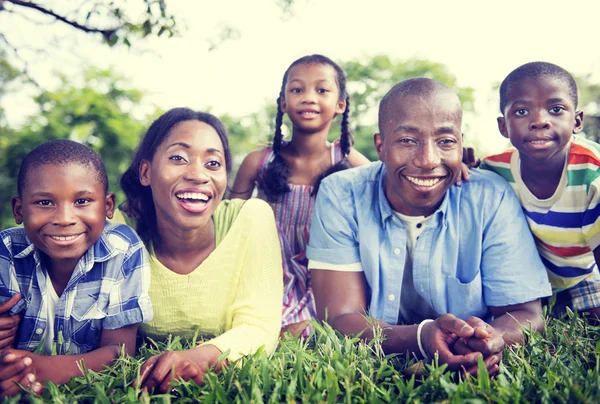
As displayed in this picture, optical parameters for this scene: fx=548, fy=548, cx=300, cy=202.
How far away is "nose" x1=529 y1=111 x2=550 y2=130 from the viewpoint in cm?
289

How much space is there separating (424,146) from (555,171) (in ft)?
2.67

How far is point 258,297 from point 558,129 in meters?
1.81

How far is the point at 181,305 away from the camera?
2.82 m

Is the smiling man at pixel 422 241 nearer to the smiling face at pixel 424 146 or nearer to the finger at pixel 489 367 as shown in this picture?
the smiling face at pixel 424 146

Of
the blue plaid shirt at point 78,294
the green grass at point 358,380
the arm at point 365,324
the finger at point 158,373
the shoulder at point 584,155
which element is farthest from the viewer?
the shoulder at point 584,155

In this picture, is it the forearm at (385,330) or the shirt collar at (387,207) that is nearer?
the forearm at (385,330)

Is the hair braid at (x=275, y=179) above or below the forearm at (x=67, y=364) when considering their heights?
above

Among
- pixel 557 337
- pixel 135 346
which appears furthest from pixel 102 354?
pixel 557 337

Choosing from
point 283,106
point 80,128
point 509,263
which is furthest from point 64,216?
point 80,128

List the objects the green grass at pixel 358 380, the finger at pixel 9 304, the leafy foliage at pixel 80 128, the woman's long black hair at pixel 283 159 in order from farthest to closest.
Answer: the leafy foliage at pixel 80 128 < the woman's long black hair at pixel 283 159 < the finger at pixel 9 304 < the green grass at pixel 358 380

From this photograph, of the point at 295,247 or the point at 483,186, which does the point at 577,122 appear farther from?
the point at 295,247

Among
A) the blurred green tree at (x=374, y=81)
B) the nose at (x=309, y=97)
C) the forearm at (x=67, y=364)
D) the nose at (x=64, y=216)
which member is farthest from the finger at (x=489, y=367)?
the blurred green tree at (x=374, y=81)

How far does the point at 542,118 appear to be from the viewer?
290cm

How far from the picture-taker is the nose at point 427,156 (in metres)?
2.73
